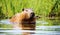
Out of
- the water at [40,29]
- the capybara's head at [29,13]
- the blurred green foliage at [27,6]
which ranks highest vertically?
the blurred green foliage at [27,6]

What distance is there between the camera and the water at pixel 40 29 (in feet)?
9.75

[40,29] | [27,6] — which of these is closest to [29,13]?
[27,6]

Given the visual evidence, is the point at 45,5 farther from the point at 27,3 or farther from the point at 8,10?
the point at 8,10

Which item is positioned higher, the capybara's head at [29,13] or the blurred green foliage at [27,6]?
the blurred green foliage at [27,6]

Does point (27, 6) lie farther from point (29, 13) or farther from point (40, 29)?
point (40, 29)

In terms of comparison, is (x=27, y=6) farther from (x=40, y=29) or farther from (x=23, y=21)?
(x=40, y=29)

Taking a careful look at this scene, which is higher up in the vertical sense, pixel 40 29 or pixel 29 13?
pixel 29 13

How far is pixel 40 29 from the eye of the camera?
→ 2992 mm

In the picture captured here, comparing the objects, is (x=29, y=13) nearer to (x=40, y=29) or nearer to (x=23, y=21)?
(x=23, y=21)

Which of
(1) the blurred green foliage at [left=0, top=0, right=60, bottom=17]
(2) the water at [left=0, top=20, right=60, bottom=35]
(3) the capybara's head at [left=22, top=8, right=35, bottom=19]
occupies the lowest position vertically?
(2) the water at [left=0, top=20, right=60, bottom=35]

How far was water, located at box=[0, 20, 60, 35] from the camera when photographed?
297 cm

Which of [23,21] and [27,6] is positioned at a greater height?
[27,6]

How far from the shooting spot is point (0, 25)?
3.01m

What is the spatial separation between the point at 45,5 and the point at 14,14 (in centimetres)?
36
